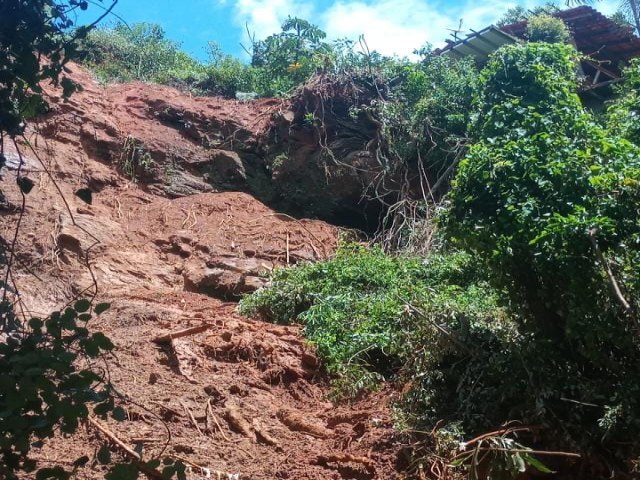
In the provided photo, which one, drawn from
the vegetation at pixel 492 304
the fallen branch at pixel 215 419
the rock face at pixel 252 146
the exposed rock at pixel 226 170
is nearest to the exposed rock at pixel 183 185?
the rock face at pixel 252 146

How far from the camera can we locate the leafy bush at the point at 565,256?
557 cm

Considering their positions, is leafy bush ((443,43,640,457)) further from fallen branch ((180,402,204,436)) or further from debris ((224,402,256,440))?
fallen branch ((180,402,204,436))

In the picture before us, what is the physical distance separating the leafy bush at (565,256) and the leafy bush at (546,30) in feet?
24.4

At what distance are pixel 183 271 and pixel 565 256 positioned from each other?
5554 millimetres

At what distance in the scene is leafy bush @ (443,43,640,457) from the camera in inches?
219

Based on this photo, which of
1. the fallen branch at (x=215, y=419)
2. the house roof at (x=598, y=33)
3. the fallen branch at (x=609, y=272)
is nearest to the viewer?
the fallen branch at (x=609, y=272)

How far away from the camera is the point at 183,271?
10055 mm

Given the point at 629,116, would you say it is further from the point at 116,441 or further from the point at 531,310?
the point at 116,441

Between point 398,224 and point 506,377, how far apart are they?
583 centimetres

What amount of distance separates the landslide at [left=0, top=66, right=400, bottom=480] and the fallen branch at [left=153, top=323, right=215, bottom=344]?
67 mm

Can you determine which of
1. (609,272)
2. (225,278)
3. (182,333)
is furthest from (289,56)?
(609,272)

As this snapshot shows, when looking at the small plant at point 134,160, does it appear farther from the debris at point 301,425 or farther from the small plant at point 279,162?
the debris at point 301,425

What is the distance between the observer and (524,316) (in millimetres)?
6270

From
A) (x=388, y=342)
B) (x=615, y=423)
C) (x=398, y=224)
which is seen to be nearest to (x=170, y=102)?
(x=398, y=224)
